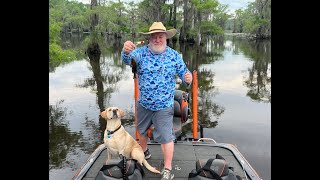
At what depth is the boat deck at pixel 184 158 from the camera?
15.1ft

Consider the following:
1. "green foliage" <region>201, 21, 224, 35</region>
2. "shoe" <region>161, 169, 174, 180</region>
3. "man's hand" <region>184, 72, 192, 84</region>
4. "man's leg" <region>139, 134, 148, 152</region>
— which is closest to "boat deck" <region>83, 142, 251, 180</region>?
"shoe" <region>161, 169, 174, 180</region>

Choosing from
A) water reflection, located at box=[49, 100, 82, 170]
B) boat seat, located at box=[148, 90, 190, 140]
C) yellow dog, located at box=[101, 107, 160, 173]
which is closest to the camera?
yellow dog, located at box=[101, 107, 160, 173]

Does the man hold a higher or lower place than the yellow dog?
higher

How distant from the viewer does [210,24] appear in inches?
2128

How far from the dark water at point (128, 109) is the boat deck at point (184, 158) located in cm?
223

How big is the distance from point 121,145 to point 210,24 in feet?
169

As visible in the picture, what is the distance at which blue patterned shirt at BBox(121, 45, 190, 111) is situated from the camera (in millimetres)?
4195

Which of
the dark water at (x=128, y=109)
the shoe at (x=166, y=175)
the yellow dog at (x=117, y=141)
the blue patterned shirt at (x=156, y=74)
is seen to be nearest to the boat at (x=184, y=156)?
the shoe at (x=166, y=175)

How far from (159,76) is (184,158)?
1539mm

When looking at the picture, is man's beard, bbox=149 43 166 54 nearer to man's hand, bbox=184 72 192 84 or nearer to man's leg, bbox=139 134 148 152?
man's hand, bbox=184 72 192 84

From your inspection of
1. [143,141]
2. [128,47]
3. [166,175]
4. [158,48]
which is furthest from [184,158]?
[128,47]
